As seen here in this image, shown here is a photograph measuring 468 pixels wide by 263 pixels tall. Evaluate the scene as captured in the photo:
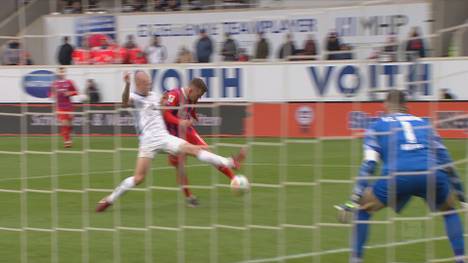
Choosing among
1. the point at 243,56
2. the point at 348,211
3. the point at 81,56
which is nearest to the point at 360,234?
the point at 348,211

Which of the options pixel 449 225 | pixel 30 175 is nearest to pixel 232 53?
pixel 30 175

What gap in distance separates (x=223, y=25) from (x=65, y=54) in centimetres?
463

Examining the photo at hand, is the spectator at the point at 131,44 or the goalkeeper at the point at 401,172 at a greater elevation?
the spectator at the point at 131,44

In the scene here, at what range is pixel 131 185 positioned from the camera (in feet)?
31.2

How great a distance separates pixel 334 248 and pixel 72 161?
8.48m

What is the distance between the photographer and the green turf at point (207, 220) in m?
7.74

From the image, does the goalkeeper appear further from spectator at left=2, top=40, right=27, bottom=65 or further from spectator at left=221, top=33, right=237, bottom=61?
spectator at left=2, top=40, right=27, bottom=65

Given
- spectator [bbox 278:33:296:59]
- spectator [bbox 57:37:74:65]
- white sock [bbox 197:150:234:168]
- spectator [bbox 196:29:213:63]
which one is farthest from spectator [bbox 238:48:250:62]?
white sock [bbox 197:150:234:168]

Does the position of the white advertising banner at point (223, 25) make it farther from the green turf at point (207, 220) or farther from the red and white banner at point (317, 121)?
the red and white banner at point (317, 121)

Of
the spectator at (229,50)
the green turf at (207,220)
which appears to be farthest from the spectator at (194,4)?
the green turf at (207,220)

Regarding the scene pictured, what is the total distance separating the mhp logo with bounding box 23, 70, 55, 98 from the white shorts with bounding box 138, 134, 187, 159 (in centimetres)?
933

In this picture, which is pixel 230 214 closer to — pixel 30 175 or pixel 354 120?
pixel 354 120

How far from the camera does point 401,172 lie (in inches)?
252

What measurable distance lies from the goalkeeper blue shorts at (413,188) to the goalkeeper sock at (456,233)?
0.17 metres
